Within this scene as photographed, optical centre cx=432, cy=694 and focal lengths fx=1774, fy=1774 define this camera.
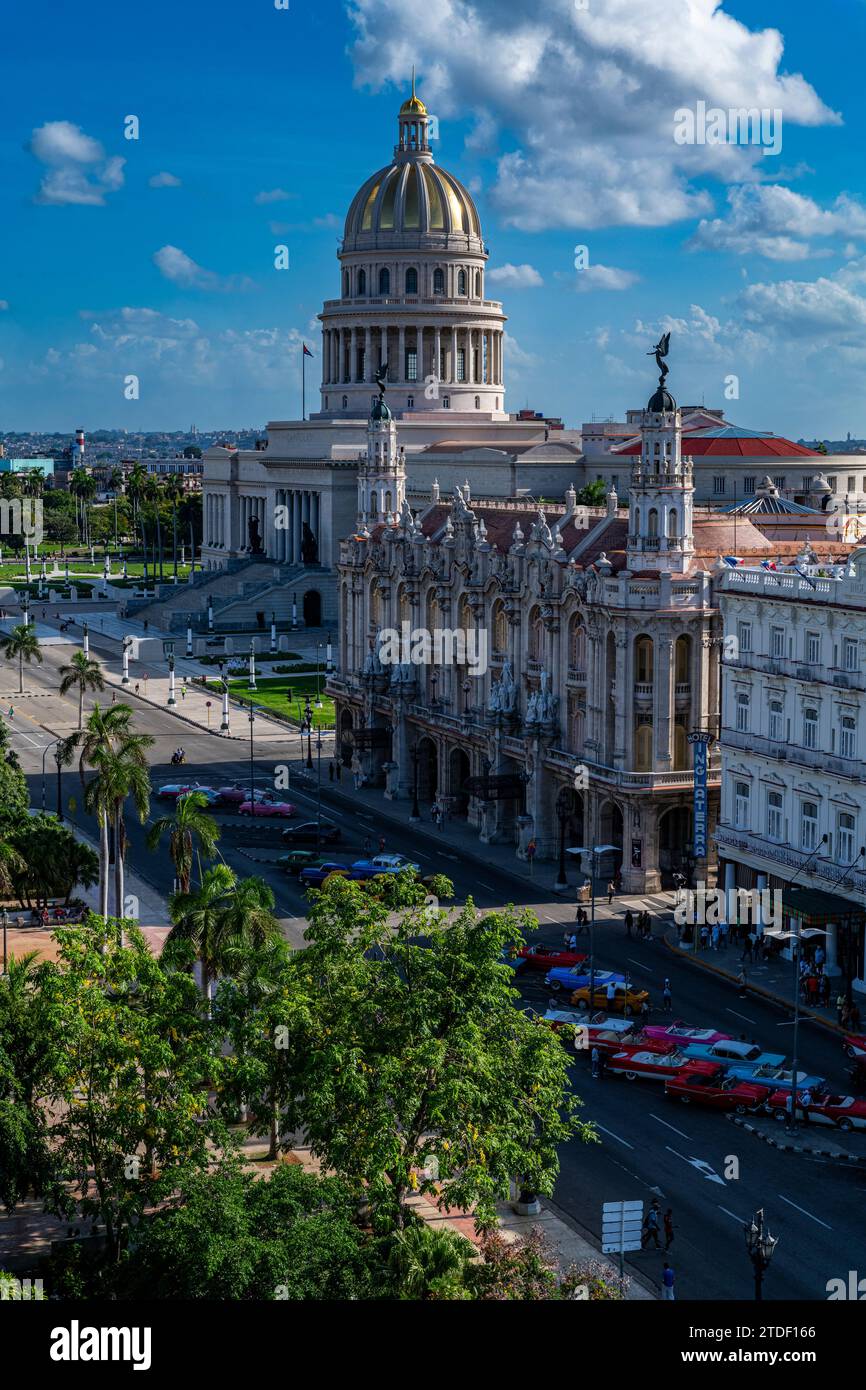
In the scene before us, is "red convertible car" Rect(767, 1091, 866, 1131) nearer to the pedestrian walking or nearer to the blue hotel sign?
the pedestrian walking

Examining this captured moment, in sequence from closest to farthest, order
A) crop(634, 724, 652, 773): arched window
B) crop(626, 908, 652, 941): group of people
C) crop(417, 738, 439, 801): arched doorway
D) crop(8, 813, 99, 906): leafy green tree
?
crop(626, 908, 652, 941): group of people → crop(8, 813, 99, 906): leafy green tree → crop(634, 724, 652, 773): arched window → crop(417, 738, 439, 801): arched doorway

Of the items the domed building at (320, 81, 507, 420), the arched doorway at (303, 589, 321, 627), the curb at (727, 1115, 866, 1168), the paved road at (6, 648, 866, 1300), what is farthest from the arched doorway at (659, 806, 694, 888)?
the domed building at (320, 81, 507, 420)

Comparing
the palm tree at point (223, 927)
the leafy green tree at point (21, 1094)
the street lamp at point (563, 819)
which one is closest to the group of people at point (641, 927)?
the street lamp at point (563, 819)

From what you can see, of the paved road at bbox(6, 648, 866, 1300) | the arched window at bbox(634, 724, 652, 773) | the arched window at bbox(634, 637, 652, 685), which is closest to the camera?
the paved road at bbox(6, 648, 866, 1300)

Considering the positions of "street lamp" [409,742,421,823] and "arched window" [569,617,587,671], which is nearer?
"arched window" [569,617,587,671]

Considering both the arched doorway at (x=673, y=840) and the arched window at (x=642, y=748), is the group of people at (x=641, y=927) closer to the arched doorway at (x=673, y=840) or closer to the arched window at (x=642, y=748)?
the arched doorway at (x=673, y=840)

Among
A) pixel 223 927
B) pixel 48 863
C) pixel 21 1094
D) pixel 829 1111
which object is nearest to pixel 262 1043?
pixel 21 1094
